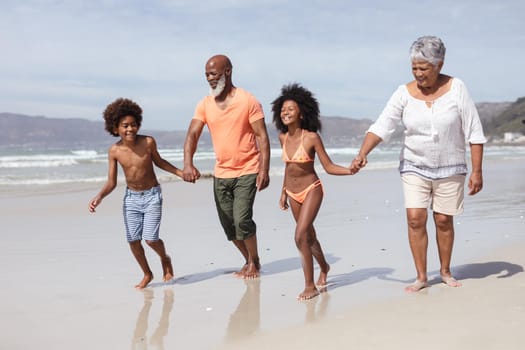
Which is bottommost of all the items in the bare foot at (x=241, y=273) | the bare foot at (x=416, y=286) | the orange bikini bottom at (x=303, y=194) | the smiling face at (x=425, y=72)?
the bare foot at (x=241, y=273)

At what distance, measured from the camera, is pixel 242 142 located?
5.22 meters

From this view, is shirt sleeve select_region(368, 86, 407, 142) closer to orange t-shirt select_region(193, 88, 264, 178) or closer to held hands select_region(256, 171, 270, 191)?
held hands select_region(256, 171, 270, 191)

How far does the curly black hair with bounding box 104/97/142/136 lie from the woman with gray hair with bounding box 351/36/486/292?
182 centimetres

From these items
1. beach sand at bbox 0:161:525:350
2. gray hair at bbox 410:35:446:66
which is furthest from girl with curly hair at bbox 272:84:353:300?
gray hair at bbox 410:35:446:66

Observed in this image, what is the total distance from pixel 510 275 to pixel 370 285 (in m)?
1.12

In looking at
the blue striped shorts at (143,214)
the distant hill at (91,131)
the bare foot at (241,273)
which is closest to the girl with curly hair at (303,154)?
the bare foot at (241,273)

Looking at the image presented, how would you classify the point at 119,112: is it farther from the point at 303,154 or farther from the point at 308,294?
Result: the point at 308,294

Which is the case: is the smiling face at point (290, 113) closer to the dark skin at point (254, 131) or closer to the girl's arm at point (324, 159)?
the girl's arm at point (324, 159)

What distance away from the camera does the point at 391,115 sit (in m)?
4.49

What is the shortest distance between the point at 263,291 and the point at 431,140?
5.59 ft

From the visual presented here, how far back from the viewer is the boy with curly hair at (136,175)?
5.02m

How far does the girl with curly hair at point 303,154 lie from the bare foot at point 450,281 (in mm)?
922

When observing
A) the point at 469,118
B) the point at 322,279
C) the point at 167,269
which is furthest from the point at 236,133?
the point at 469,118

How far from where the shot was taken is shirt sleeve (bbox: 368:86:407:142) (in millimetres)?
4471
